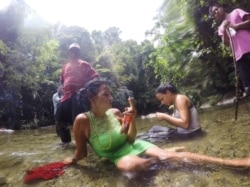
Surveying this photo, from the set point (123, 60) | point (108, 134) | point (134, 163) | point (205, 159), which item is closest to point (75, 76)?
point (108, 134)

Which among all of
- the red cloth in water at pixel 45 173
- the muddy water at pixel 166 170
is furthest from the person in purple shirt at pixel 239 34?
the red cloth in water at pixel 45 173

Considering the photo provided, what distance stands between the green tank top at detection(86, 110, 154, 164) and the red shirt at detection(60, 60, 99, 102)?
1875mm

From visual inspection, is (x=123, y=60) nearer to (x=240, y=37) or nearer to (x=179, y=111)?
(x=240, y=37)

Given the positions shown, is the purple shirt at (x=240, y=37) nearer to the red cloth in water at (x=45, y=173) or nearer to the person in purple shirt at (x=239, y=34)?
the person in purple shirt at (x=239, y=34)

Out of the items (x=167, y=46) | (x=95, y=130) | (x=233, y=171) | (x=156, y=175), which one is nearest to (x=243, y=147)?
(x=233, y=171)

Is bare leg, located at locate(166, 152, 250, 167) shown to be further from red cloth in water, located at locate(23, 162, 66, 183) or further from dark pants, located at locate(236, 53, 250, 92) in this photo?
dark pants, located at locate(236, 53, 250, 92)

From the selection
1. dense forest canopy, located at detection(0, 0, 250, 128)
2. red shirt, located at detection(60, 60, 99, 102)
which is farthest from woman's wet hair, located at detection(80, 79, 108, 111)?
dense forest canopy, located at detection(0, 0, 250, 128)

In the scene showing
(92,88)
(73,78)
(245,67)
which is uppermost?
(73,78)

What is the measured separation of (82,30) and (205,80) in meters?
18.2

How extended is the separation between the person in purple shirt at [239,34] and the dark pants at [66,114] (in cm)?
263

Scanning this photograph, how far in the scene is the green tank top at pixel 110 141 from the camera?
3172 mm

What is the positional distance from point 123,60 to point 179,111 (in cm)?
2605

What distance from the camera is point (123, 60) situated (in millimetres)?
30000

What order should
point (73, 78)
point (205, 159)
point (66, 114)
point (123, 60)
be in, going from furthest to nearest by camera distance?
point (123, 60), point (66, 114), point (73, 78), point (205, 159)
